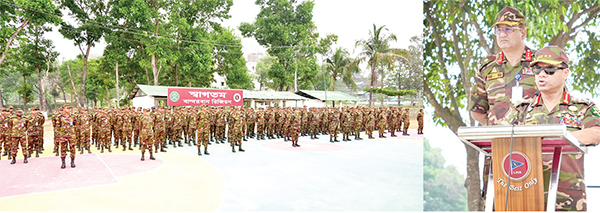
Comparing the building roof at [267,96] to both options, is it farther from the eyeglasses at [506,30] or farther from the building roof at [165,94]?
the eyeglasses at [506,30]

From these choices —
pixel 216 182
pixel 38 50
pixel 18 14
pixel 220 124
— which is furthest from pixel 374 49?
pixel 38 50

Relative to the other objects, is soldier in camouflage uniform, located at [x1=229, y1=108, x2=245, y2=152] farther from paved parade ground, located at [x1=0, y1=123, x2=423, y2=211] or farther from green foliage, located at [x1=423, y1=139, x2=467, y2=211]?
green foliage, located at [x1=423, y1=139, x2=467, y2=211]

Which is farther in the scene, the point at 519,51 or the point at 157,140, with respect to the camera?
the point at 157,140

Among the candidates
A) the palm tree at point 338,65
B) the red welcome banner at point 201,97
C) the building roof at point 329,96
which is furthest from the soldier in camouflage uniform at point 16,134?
the palm tree at point 338,65

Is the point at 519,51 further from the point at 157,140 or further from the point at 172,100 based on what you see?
the point at 172,100

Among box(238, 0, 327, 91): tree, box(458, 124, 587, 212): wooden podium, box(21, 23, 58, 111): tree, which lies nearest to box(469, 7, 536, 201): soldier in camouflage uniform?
box(458, 124, 587, 212): wooden podium

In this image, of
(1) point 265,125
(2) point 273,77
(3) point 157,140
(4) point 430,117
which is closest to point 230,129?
(3) point 157,140

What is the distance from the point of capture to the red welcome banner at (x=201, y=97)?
48.5 ft

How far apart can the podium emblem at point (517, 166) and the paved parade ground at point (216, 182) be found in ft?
9.14

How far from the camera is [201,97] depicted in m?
15.5

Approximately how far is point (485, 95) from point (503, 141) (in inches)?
39.5

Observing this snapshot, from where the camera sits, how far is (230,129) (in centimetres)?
870

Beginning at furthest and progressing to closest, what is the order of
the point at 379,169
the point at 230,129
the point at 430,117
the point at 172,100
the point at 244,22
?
the point at 244,22 < the point at 172,100 < the point at 230,129 < the point at 379,169 < the point at 430,117

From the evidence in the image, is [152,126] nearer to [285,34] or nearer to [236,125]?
[236,125]
